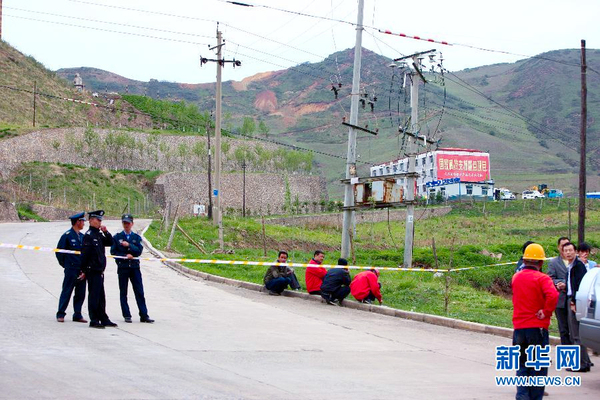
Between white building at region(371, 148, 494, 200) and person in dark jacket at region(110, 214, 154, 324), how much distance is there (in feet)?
262

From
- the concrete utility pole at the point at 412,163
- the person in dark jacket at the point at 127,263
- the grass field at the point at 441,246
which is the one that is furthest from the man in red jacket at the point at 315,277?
the concrete utility pole at the point at 412,163

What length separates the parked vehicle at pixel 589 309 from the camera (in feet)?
35.0

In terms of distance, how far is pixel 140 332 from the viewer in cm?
1300

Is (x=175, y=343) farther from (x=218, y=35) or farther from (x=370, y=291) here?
(x=218, y=35)

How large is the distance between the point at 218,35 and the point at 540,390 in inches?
1369

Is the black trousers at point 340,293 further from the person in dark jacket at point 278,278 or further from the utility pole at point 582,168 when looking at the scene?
the utility pole at point 582,168

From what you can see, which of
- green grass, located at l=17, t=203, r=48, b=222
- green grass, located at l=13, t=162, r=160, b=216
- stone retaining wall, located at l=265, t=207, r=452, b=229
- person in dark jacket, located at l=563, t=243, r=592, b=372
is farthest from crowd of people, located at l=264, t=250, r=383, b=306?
green grass, located at l=13, t=162, r=160, b=216

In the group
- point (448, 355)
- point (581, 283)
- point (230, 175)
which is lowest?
point (448, 355)

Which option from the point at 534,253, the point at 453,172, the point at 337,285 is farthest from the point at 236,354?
the point at 453,172

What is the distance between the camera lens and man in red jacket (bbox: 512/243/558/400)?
8852 millimetres

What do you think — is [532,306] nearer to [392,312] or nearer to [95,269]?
[95,269]

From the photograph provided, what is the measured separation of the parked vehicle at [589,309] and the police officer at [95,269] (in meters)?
7.66

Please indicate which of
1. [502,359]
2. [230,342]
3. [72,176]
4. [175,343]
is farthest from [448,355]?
[72,176]

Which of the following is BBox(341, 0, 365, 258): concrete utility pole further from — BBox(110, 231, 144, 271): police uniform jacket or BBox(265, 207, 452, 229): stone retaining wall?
BBox(265, 207, 452, 229): stone retaining wall
